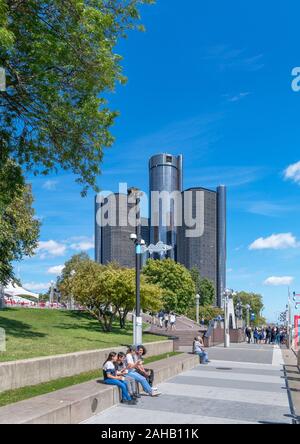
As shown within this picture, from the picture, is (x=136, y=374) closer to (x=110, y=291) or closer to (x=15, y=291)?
(x=110, y=291)

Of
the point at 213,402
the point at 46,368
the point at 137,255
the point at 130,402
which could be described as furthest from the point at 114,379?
the point at 137,255

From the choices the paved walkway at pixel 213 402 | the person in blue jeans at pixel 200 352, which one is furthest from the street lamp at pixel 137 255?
the person in blue jeans at pixel 200 352

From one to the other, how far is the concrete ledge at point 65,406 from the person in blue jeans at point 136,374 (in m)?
1.03

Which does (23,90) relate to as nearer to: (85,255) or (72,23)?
(72,23)

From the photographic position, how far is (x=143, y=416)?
931 centimetres

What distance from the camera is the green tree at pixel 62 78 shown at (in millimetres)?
11992

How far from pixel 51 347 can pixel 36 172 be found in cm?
600

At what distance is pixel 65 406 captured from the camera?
8.23 metres

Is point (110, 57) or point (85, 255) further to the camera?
point (85, 255)

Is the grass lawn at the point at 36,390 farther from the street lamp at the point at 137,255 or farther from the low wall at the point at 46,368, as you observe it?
the street lamp at the point at 137,255

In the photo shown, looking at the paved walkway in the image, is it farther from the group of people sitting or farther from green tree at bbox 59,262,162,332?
green tree at bbox 59,262,162,332

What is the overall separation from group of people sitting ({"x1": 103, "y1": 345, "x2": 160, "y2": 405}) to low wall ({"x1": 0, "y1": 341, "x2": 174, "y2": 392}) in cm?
175
